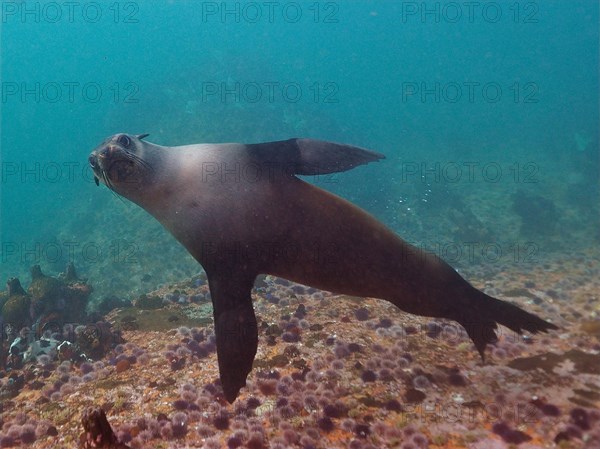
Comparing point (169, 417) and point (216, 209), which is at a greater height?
point (216, 209)

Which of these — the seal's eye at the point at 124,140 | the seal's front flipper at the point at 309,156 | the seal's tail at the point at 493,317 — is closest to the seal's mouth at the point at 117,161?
the seal's eye at the point at 124,140

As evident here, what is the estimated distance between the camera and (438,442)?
2.97 m

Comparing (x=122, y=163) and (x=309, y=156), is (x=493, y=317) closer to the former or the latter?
(x=309, y=156)

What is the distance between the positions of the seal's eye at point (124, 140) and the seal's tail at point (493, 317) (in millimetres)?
3207

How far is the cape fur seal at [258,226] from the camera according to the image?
9.81ft

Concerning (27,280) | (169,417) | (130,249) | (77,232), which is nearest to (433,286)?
(169,417)

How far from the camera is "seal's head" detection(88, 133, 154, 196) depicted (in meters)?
2.95

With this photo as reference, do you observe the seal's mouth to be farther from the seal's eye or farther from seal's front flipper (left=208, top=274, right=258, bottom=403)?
seal's front flipper (left=208, top=274, right=258, bottom=403)

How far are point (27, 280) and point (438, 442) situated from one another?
92.3ft

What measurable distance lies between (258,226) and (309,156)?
74 centimetres

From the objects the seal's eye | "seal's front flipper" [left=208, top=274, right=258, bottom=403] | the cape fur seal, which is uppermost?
the seal's eye

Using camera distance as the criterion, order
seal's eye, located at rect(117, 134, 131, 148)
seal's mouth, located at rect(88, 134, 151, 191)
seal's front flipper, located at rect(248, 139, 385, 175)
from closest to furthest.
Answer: seal's mouth, located at rect(88, 134, 151, 191) < seal's eye, located at rect(117, 134, 131, 148) < seal's front flipper, located at rect(248, 139, 385, 175)

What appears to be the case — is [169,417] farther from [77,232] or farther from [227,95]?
[227,95]

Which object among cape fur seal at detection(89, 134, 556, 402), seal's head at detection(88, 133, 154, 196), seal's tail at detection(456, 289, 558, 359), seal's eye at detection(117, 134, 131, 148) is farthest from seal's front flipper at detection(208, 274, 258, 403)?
seal's tail at detection(456, 289, 558, 359)
